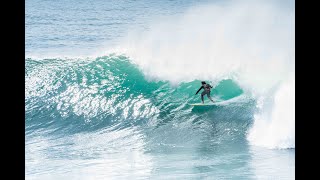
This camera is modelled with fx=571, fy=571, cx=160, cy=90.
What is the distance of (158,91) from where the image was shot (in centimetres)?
1446

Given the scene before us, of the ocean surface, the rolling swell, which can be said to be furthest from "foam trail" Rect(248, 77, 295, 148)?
the rolling swell

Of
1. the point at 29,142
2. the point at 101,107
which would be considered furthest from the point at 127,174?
the point at 101,107

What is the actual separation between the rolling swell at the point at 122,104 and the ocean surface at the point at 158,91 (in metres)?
0.03

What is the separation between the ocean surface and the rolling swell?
0.11 ft

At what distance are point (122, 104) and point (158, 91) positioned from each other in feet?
3.49

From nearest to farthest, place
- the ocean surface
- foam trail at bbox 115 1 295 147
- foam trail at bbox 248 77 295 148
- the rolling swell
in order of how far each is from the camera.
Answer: the ocean surface, foam trail at bbox 248 77 295 148, the rolling swell, foam trail at bbox 115 1 295 147

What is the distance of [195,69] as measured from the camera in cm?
1678

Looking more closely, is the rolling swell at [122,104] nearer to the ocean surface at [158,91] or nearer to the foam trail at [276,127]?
the ocean surface at [158,91]

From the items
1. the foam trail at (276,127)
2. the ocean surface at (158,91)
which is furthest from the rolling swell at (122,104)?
the foam trail at (276,127)

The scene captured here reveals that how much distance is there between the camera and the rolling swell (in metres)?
12.5

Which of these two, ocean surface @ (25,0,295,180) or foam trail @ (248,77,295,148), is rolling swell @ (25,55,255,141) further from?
foam trail @ (248,77,295,148)

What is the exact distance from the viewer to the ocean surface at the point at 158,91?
29.6ft

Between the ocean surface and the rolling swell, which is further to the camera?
the rolling swell
